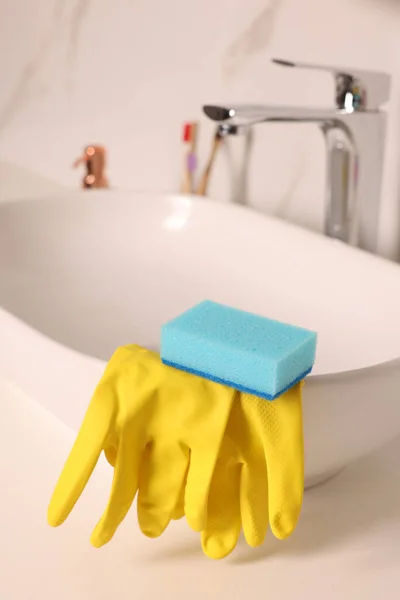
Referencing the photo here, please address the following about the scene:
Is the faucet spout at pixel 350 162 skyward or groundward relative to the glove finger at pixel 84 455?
skyward

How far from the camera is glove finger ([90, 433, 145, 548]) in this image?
438 mm

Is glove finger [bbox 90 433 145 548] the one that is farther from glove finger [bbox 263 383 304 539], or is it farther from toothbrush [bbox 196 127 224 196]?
toothbrush [bbox 196 127 224 196]

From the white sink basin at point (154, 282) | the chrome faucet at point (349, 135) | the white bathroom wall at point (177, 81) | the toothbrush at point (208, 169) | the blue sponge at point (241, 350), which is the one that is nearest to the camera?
the blue sponge at point (241, 350)

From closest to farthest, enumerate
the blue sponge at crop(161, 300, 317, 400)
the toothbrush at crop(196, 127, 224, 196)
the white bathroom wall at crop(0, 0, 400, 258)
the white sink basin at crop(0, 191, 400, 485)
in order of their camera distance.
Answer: the blue sponge at crop(161, 300, 317, 400) < the white sink basin at crop(0, 191, 400, 485) < the white bathroom wall at crop(0, 0, 400, 258) < the toothbrush at crop(196, 127, 224, 196)

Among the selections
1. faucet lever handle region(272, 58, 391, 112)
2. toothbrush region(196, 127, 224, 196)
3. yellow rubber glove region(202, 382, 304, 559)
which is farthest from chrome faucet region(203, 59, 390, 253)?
yellow rubber glove region(202, 382, 304, 559)

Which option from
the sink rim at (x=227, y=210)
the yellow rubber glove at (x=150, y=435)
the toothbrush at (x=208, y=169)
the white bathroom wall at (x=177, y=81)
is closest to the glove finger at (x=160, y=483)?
the yellow rubber glove at (x=150, y=435)

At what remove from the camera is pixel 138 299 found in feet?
2.72

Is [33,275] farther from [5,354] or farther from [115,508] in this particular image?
[115,508]

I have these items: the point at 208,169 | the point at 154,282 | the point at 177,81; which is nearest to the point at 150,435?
the point at 154,282

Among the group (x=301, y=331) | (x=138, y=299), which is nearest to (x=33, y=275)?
(x=138, y=299)

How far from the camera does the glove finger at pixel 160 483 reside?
0.44 meters

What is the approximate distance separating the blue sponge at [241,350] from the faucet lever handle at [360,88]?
0.38 metres

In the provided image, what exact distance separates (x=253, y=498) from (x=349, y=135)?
1.41 feet

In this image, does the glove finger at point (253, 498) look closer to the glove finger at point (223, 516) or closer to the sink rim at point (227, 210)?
the glove finger at point (223, 516)
